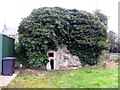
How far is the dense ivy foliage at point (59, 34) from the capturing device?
16.1 m

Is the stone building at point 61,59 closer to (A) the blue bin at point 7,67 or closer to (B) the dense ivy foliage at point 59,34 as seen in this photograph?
(B) the dense ivy foliage at point 59,34

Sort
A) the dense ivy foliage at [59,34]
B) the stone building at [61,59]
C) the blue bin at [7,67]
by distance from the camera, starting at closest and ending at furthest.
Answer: the blue bin at [7,67], the dense ivy foliage at [59,34], the stone building at [61,59]

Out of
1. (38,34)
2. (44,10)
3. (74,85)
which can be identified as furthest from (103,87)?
(44,10)

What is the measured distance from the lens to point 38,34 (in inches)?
632

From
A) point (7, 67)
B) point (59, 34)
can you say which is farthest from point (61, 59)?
point (7, 67)

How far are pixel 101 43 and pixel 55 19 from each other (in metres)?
3.47

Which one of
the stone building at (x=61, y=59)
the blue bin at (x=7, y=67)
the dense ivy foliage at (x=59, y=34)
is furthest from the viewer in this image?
the stone building at (x=61, y=59)

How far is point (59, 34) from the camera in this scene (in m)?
16.8

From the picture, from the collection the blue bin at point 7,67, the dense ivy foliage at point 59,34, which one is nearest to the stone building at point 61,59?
the dense ivy foliage at point 59,34

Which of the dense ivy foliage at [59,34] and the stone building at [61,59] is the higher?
the dense ivy foliage at [59,34]

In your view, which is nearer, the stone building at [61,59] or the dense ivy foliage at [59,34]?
the dense ivy foliage at [59,34]

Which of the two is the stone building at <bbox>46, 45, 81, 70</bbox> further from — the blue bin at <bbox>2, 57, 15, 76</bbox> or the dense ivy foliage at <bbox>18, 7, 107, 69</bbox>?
the blue bin at <bbox>2, 57, 15, 76</bbox>

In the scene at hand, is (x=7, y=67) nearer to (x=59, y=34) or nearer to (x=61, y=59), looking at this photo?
(x=59, y=34)

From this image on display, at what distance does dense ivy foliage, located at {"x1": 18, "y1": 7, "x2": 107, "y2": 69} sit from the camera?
52.9 feet
